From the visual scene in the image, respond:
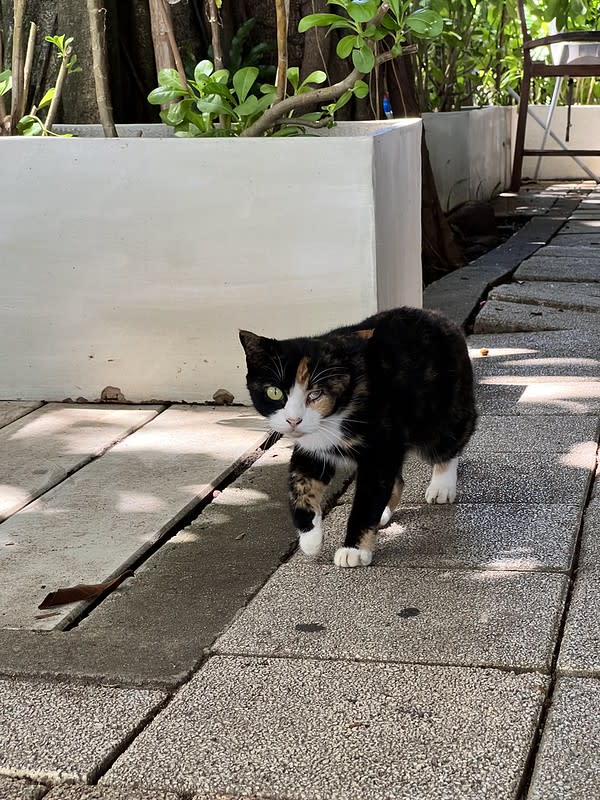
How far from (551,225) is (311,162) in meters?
5.15

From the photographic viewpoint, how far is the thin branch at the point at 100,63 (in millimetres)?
4645

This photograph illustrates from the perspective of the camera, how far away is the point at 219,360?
4375 millimetres

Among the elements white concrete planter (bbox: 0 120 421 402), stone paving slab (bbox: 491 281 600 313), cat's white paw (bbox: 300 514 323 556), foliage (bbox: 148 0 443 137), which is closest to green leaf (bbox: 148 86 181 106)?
foliage (bbox: 148 0 443 137)

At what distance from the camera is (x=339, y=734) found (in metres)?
2.13

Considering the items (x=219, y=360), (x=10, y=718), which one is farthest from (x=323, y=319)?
(x=10, y=718)

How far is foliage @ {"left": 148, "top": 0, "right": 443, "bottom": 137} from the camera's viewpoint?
13.5 ft

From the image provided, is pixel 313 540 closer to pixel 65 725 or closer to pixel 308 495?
pixel 308 495

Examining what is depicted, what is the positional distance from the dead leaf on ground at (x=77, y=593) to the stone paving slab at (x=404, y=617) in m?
0.40

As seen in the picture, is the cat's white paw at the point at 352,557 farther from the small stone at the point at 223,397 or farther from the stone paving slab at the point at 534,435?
the small stone at the point at 223,397

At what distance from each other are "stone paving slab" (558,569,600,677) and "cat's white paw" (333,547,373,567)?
1.80ft

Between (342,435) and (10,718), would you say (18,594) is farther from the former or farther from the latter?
(342,435)

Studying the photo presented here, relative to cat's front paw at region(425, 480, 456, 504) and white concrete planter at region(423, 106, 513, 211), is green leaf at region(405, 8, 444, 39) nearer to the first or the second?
cat's front paw at region(425, 480, 456, 504)

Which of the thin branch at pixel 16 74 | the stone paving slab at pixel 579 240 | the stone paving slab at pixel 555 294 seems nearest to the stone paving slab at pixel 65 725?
the thin branch at pixel 16 74

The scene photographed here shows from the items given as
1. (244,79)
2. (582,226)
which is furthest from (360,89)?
(582,226)
